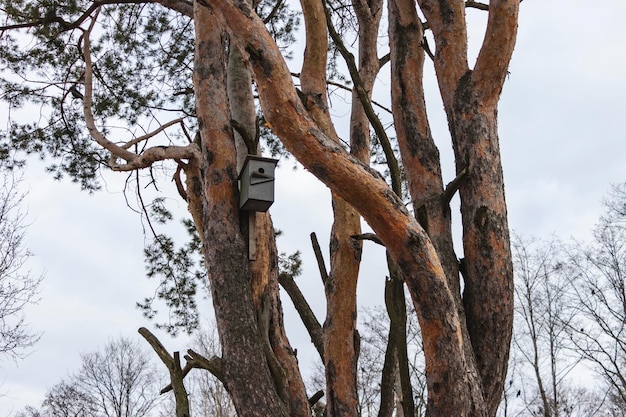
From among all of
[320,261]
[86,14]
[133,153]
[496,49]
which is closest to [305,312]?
[320,261]

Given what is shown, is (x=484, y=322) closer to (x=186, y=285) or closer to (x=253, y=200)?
(x=253, y=200)

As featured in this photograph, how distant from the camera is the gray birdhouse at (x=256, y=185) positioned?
290cm

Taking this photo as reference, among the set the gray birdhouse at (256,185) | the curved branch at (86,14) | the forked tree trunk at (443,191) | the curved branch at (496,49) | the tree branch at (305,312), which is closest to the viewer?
the forked tree trunk at (443,191)

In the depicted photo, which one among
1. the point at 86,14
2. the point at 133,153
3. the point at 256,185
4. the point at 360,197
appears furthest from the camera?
the point at 86,14

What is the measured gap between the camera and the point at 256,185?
115 inches

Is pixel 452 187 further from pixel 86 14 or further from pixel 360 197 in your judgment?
pixel 86 14

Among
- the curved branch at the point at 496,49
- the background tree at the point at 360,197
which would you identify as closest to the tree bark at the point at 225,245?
the background tree at the point at 360,197

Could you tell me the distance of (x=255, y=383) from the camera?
2531 millimetres

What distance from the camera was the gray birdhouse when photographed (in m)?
2.90

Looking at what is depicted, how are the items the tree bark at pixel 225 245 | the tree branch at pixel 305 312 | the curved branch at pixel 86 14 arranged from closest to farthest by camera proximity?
the tree bark at pixel 225 245, the tree branch at pixel 305 312, the curved branch at pixel 86 14

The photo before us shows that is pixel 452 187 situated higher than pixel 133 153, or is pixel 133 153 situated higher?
pixel 133 153

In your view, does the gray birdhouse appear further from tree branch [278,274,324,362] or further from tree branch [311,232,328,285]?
tree branch [278,274,324,362]

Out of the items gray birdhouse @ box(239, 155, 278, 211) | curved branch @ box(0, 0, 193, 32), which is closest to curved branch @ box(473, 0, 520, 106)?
gray birdhouse @ box(239, 155, 278, 211)

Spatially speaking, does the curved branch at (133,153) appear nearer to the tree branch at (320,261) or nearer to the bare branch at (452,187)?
the tree branch at (320,261)
